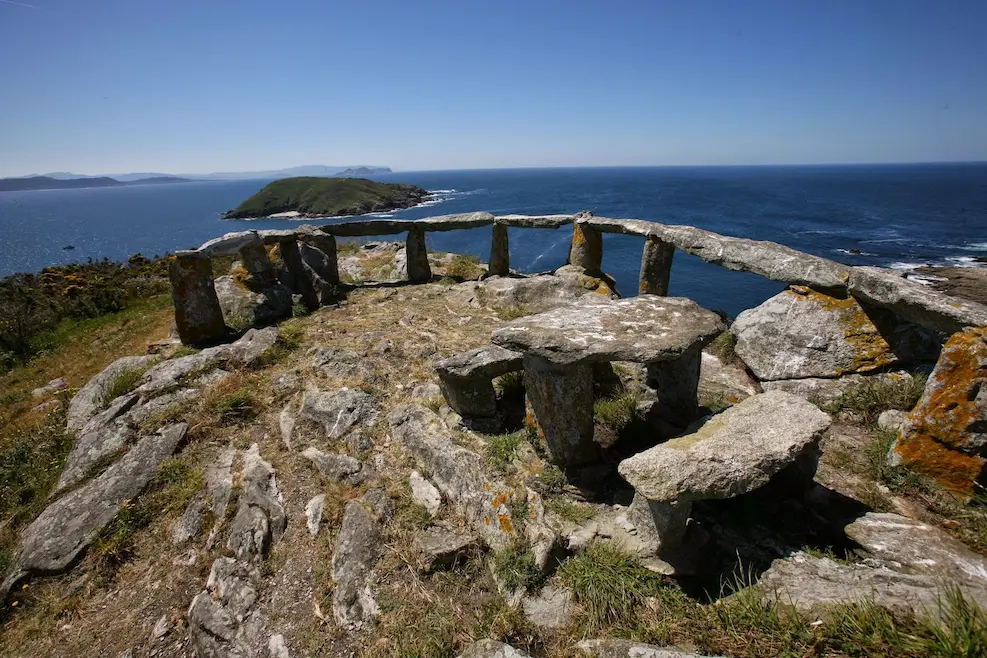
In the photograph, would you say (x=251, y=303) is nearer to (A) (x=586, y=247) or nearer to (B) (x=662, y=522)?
(A) (x=586, y=247)

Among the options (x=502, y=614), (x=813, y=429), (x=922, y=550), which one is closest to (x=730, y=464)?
(x=813, y=429)

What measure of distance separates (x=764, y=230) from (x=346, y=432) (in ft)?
201

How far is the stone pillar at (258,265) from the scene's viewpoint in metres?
11.4

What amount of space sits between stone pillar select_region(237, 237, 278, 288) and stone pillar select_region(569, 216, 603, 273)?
25.0ft

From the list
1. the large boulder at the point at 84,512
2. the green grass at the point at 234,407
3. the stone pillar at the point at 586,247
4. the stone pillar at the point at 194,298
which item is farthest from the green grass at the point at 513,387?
the stone pillar at the point at 194,298

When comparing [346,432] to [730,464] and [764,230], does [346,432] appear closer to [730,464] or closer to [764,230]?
[730,464]

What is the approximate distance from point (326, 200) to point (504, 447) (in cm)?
10497

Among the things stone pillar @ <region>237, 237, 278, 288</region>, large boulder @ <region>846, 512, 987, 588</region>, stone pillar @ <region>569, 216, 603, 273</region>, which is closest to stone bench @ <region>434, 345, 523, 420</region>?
large boulder @ <region>846, 512, 987, 588</region>

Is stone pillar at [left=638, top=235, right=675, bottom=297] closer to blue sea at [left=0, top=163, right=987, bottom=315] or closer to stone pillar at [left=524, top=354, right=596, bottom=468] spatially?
stone pillar at [left=524, top=354, right=596, bottom=468]

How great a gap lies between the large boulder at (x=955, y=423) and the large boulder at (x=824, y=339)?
1760 millimetres

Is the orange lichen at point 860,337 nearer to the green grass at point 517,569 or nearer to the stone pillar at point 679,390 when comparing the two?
the stone pillar at point 679,390

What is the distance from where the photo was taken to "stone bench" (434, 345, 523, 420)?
20.5 ft

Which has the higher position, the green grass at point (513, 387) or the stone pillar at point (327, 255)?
the stone pillar at point (327, 255)

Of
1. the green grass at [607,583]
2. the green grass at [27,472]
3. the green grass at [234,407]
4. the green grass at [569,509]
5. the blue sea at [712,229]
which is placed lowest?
the blue sea at [712,229]
